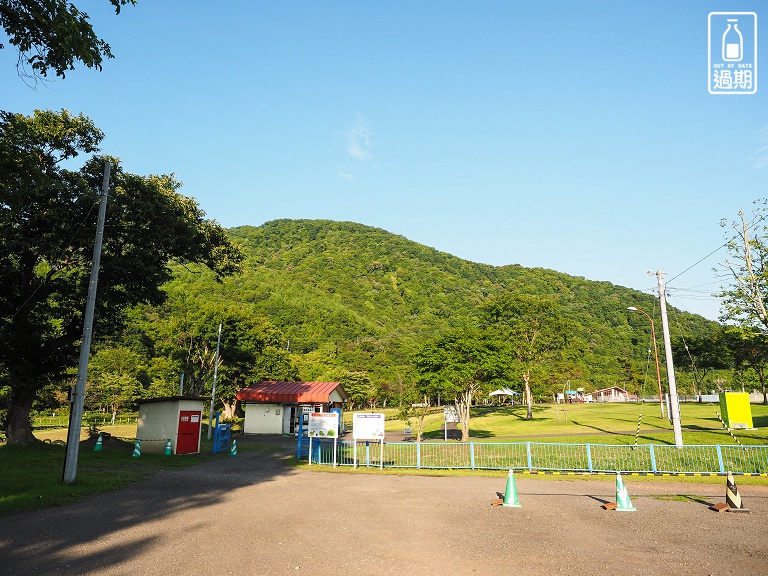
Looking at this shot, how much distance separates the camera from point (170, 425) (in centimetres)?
2520

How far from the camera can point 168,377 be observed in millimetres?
55094

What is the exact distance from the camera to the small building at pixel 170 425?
25.1 m

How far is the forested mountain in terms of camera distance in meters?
97.8

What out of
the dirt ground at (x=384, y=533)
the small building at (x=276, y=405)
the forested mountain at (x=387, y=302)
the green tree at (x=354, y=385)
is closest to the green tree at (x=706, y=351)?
the forested mountain at (x=387, y=302)

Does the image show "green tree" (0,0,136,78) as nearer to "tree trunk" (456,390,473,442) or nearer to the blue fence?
the blue fence

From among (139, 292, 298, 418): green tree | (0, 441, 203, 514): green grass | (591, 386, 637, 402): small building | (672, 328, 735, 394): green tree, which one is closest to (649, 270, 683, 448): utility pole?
(0, 441, 203, 514): green grass

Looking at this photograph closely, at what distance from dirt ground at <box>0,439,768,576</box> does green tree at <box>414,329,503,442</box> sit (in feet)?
56.0

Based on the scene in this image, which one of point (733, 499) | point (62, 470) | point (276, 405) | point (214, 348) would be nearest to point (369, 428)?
point (62, 470)

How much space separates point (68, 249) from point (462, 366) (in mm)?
23473

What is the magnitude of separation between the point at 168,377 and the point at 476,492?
49485mm

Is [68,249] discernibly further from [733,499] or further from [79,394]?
[733,499]

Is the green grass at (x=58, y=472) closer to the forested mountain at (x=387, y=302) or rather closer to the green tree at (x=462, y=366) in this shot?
the green tree at (x=462, y=366)

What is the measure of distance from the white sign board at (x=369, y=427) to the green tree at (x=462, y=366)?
39.1 feet

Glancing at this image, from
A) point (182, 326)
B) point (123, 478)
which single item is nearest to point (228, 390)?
point (182, 326)
